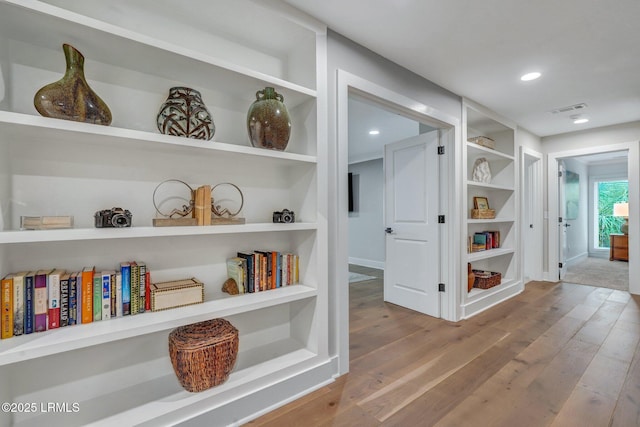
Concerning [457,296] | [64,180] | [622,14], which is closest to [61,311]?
[64,180]

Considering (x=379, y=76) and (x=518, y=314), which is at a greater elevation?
(x=379, y=76)

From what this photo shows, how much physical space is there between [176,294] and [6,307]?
0.61 metres

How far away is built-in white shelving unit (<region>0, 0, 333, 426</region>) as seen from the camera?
126 centimetres

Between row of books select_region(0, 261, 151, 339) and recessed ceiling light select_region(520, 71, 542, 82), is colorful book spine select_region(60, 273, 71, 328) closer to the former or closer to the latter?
row of books select_region(0, 261, 151, 339)

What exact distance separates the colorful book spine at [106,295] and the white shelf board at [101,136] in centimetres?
62

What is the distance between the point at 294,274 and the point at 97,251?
3.56 ft

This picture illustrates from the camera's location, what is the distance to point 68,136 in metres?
1.28

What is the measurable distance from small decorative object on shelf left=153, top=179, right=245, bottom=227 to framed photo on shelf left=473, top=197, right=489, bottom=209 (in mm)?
3216

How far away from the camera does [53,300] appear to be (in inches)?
49.9

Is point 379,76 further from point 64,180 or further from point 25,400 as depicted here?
point 25,400

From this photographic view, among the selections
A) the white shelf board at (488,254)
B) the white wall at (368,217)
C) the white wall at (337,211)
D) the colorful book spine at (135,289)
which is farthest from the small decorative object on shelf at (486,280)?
the colorful book spine at (135,289)

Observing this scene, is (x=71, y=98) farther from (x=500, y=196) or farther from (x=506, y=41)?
(x=500, y=196)

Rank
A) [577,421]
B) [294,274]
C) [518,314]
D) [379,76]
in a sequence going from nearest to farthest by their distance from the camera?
[577,421], [294,274], [379,76], [518,314]

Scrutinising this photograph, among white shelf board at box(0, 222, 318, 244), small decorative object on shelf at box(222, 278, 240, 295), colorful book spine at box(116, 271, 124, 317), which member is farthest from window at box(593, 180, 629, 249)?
colorful book spine at box(116, 271, 124, 317)
